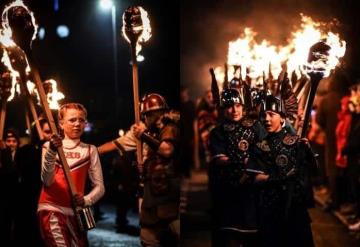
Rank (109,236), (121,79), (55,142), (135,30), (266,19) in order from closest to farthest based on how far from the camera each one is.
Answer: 1. (55,142)
2. (135,30)
3. (121,79)
4. (109,236)
5. (266,19)

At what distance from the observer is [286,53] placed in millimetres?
10461

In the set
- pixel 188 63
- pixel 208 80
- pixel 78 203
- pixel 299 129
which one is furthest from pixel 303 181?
pixel 208 80

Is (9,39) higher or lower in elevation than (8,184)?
higher

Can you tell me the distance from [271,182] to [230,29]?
3884 millimetres

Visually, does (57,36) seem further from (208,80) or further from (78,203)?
(78,203)

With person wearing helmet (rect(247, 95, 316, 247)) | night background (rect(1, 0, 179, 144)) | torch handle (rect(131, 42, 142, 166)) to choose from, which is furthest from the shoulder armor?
torch handle (rect(131, 42, 142, 166))

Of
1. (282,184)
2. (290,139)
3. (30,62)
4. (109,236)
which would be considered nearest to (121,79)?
(30,62)

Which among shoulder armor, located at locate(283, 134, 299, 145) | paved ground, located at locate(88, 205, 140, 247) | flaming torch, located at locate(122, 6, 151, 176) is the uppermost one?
flaming torch, located at locate(122, 6, 151, 176)

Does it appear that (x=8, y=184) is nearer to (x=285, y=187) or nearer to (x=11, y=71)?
(x=11, y=71)

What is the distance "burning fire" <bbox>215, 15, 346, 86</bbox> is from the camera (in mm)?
6500

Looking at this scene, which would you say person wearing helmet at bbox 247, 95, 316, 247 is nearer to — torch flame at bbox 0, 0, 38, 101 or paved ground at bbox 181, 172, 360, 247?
paved ground at bbox 181, 172, 360, 247

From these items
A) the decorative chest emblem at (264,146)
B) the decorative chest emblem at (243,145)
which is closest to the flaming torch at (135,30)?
the decorative chest emblem at (243,145)

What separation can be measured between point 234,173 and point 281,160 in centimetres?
65

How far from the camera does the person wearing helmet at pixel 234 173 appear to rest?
254 inches
